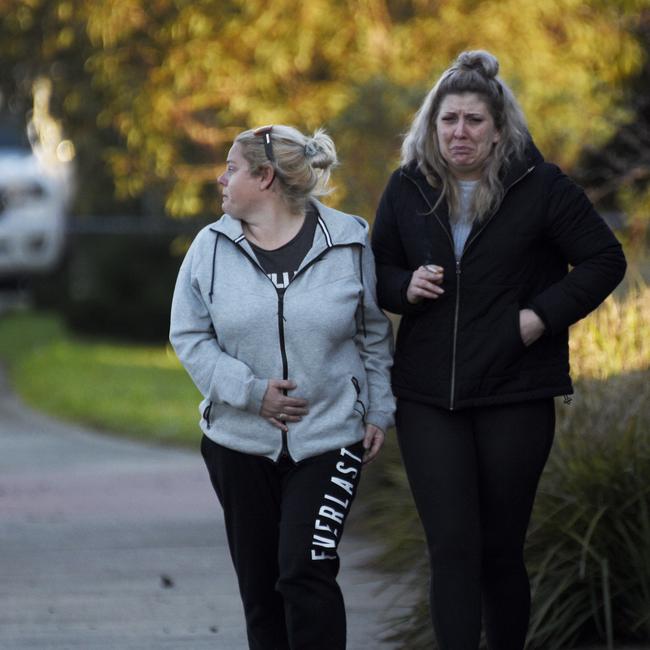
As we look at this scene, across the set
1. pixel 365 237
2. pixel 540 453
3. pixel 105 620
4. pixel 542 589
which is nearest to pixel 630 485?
pixel 542 589

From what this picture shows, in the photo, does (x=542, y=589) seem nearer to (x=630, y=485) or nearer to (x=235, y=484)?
(x=630, y=485)

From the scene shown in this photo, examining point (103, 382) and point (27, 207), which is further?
point (27, 207)

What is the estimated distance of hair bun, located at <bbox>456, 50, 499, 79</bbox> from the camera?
15.0ft

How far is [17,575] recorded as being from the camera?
7172 mm

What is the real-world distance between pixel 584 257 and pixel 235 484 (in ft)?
3.76

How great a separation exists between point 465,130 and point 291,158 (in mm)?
484

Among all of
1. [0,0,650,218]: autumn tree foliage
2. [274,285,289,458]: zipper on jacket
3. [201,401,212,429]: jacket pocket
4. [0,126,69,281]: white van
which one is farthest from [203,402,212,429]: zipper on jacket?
[0,126,69,281]: white van

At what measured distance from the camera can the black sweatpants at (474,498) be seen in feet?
14.7

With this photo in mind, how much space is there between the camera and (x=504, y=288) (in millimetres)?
4527

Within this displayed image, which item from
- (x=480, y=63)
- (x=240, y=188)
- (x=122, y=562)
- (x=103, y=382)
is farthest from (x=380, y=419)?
(x=103, y=382)

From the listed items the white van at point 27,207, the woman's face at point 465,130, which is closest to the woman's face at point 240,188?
the woman's face at point 465,130

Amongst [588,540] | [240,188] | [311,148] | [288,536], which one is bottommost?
[588,540]

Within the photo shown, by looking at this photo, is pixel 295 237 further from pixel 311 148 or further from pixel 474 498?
pixel 474 498

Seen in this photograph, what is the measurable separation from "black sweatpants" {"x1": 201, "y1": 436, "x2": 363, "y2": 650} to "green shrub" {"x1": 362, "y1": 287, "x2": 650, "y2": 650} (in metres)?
0.89
